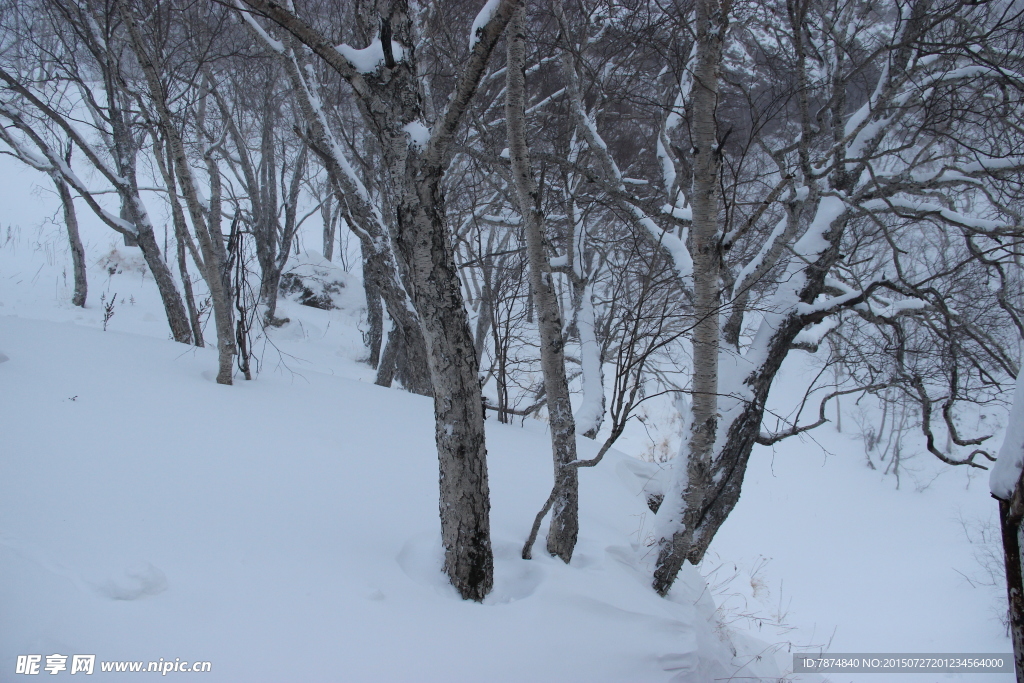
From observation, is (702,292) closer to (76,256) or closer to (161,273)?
(161,273)

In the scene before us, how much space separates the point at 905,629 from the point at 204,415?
11785 mm

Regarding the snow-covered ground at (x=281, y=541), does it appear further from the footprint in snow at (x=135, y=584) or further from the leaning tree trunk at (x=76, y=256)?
the leaning tree trunk at (x=76, y=256)

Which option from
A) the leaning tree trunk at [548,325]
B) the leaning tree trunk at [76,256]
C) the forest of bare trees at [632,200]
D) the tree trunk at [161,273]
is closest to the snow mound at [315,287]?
the leaning tree trunk at [76,256]

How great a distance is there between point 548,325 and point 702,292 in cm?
96

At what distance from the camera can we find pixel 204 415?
11.9ft

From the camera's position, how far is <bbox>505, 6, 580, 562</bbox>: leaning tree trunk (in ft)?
9.04

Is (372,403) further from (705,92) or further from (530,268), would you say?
(705,92)

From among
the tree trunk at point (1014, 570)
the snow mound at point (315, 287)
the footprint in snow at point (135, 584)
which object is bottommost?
the footprint in snow at point (135, 584)

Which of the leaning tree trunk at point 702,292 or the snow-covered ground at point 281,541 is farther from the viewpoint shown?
the leaning tree trunk at point 702,292

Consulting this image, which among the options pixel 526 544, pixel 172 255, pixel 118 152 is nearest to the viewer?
pixel 526 544

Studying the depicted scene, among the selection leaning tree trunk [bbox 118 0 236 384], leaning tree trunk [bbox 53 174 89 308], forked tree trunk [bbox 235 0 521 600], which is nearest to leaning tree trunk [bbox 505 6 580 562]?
forked tree trunk [bbox 235 0 521 600]

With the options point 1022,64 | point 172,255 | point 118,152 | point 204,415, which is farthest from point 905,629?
point 172,255

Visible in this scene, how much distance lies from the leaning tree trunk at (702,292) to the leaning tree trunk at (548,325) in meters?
0.74

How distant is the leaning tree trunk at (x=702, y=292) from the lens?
9.51ft
